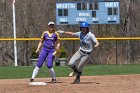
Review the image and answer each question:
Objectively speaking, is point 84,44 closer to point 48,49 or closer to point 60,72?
point 48,49

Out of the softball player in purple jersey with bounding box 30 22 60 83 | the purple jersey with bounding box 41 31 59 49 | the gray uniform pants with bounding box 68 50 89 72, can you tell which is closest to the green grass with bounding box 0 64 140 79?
the softball player in purple jersey with bounding box 30 22 60 83

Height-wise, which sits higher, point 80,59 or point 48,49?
point 48,49

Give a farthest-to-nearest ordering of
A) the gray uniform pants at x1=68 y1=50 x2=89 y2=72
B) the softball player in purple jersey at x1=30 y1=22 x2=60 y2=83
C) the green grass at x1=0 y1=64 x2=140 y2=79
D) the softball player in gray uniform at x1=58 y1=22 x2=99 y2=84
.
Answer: the green grass at x1=0 y1=64 x2=140 y2=79, the softball player in purple jersey at x1=30 y1=22 x2=60 y2=83, the gray uniform pants at x1=68 y1=50 x2=89 y2=72, the softball player in gray uniform at x1=58 y1=22 x2=99 y2=84

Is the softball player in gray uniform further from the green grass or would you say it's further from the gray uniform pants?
the green grass

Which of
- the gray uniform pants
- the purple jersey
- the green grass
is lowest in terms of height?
the green grass

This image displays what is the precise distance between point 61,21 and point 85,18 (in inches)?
56.2

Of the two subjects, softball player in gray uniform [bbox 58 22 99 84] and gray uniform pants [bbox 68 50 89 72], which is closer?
softball player in gray uniform [bbox 58 22 99 84]

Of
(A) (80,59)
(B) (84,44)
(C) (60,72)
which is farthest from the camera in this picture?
(C) (60,72)

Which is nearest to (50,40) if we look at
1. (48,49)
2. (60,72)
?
(48,49)

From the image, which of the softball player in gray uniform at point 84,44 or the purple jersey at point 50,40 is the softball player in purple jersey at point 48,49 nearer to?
the purple jersey at point 50,40

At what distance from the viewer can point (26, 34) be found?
3050 cm

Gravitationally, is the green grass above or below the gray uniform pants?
below

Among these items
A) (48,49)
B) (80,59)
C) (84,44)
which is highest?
(84,44)

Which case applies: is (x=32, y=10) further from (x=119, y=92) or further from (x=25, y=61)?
(x=119, y=92)
